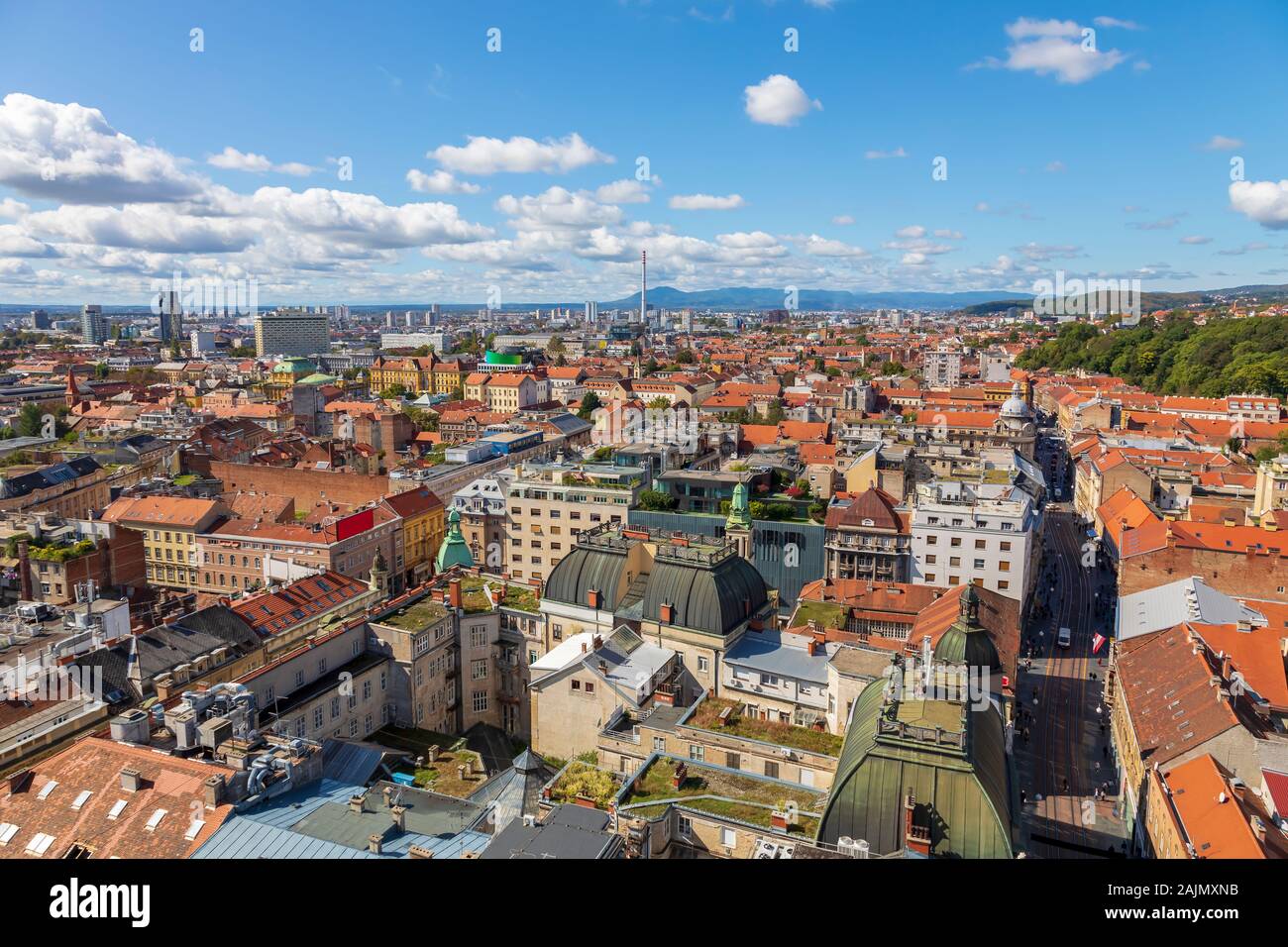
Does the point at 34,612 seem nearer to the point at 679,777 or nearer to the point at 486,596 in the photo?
the point at 486,596

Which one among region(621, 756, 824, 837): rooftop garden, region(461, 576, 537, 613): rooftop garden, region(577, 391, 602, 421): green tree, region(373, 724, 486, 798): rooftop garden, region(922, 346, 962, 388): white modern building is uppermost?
region(922, 346, 962, 388): white modern building

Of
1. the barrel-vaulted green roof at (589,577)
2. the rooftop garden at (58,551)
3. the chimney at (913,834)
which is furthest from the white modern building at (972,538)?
the rooftop garden at (58,551)

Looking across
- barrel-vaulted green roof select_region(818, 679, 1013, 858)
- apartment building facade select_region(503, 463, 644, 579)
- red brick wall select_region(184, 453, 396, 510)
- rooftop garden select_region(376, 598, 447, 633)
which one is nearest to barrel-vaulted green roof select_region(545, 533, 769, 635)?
rooftop garden select_region(376, 598, 447, 633)

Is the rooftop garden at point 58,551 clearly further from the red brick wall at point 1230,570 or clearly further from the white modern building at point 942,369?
the white modern building at point 942,369

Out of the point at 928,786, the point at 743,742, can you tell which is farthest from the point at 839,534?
the point at 928,786

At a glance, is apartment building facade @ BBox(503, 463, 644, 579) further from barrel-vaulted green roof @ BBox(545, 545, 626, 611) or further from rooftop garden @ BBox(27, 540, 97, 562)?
rooftop garden @ BBox(27, 540, 97, 562)
